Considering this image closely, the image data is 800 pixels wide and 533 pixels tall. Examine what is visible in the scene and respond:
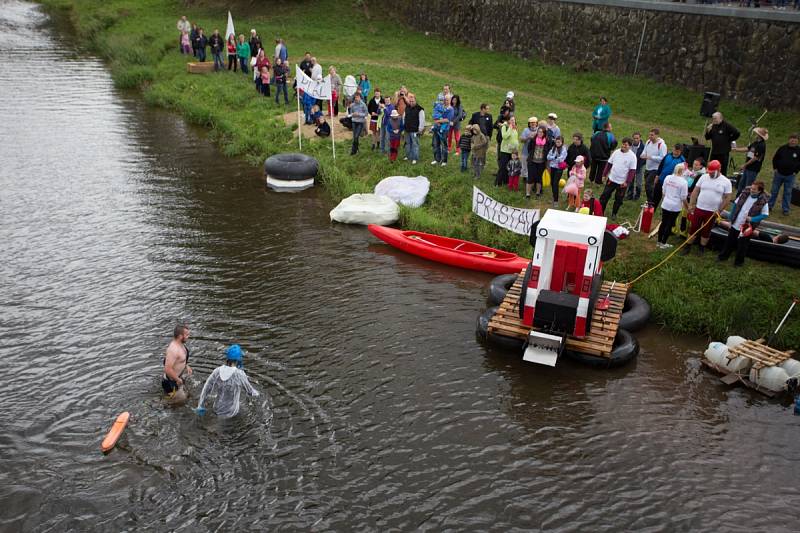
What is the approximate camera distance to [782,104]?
23.7 meters

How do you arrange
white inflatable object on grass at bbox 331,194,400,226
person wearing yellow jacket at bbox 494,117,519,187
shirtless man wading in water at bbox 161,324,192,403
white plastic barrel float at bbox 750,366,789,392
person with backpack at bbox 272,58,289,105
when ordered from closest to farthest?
shirtless man wading in water at bbox 161,324,192,403 → white plastic barrel float at bbox 750,366,789,392 → person wearing yellow jacket at bbox 494,117,519,187 → white inflatable object on grass at bbox 331,194,400,226 → person with backpack at bbox 272,58,289,105

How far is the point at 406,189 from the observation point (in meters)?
20.0

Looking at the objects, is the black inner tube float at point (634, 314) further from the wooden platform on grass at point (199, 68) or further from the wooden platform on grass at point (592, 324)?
the wooden platform on grass at point (199, 68)

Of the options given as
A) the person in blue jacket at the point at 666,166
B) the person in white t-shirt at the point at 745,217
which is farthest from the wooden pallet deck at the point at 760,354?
the person in blue jacket at the point at 666,166

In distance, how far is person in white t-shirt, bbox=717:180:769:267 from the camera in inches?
573

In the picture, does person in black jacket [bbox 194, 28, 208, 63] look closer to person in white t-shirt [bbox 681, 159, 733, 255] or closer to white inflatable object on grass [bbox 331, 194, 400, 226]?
white inflatable object on grass [bbox 331, 194, 400, 226]

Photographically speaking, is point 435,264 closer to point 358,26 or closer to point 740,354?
point 740,354

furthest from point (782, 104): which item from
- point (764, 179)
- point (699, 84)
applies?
point (764, 179)

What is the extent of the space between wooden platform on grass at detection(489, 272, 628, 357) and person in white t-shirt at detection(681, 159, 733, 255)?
2357 millimetres

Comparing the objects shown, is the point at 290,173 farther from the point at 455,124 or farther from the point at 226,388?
the point at 226,388

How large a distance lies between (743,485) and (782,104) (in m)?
17.8

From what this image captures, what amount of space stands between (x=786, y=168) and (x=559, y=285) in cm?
709

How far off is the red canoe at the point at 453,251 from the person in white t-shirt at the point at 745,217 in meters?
4.44

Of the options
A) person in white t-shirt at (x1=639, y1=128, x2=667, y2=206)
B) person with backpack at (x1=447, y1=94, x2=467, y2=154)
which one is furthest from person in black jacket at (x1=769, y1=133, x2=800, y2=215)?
person with backpack at (x1=447, y1=94, x2=467, y2=154)
